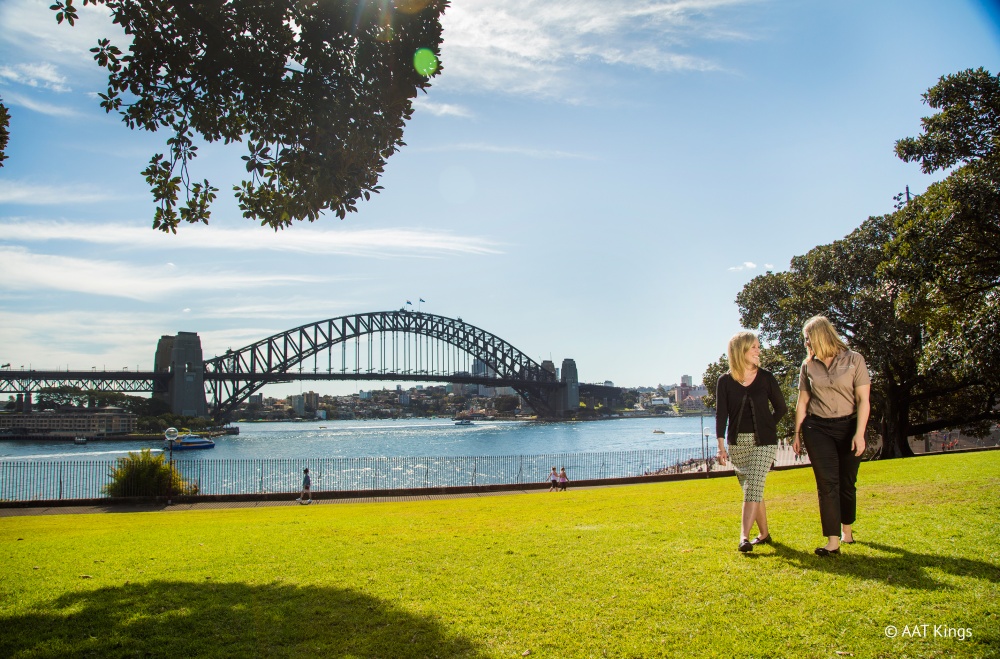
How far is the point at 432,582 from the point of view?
5.07 m

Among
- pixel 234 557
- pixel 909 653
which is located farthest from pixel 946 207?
Answer: pixel 234 557

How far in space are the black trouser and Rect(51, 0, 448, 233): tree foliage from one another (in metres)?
5.37

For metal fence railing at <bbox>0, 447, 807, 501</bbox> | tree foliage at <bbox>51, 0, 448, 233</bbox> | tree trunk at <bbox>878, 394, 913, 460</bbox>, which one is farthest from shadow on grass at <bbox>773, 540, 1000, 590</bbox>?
metal fence railing at <bbox>0, 447, 807, 501</bbox>

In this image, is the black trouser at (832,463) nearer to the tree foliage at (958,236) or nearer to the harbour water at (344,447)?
the tree foliage at (958,236)

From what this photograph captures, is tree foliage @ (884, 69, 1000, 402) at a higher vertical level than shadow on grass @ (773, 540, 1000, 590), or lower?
higher

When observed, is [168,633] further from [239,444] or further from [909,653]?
[239,444]

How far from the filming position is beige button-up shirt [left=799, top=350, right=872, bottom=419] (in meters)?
4.97

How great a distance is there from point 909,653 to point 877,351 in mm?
24441

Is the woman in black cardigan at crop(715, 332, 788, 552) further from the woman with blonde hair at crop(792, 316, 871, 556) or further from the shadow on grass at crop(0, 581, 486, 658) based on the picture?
the shadow on grass at crop(0, 581, 486, 658)

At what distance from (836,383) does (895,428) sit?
26.7 meters

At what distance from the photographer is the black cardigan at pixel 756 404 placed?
211 inches

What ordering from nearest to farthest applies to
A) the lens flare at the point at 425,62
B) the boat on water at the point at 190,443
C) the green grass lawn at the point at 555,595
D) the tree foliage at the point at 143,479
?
1. the green grass lawn at the point at 555,595
2. the lens flare at the point at 425,62
3. the tree foliage at the point at 143,479
4. the boat on water at the point at 190,443

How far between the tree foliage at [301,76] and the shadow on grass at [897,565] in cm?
588

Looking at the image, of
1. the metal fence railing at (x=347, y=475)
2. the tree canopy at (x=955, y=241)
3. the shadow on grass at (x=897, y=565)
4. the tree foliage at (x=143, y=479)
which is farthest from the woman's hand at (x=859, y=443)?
the metal fence railing at (x=347, y=475)
